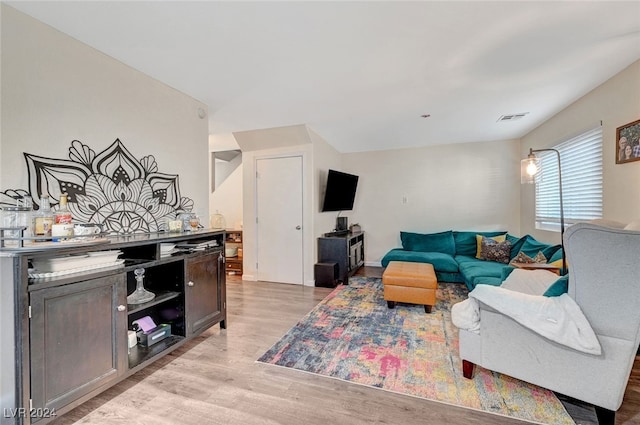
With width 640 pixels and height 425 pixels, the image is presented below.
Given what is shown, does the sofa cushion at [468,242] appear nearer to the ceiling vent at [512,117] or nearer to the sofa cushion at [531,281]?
the ceiling vent at [512,117]

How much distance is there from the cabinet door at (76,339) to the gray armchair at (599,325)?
246cm

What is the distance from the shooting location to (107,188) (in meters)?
2.05

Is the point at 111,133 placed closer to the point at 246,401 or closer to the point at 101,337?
the point at 101,337

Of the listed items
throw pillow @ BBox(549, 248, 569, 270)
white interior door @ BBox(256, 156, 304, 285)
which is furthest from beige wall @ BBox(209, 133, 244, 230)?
throw pillow @ BBox(549, 248, 569, 270)

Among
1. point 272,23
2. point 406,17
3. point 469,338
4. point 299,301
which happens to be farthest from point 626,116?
point 299,301

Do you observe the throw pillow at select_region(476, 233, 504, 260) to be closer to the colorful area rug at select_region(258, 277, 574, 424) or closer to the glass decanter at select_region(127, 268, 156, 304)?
the colorful area rug at select_region(258, 277, 574, 424)

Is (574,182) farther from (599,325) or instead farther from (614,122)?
(599,325)

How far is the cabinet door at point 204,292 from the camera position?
2238 mm

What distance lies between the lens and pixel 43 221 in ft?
5.05

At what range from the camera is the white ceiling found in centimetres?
160

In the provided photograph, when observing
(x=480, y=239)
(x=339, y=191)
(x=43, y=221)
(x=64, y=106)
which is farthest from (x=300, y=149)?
(x=480, y=239)

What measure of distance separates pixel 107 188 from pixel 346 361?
2.24 m

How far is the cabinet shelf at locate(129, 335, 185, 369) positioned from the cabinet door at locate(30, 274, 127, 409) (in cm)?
15

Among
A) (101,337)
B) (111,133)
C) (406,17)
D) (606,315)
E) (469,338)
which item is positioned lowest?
(469,338)
